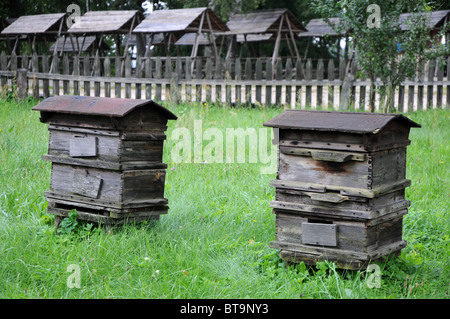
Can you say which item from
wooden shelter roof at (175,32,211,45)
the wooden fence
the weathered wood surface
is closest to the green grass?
the weathered wood surface

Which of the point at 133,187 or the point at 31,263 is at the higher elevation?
the point at 133,187

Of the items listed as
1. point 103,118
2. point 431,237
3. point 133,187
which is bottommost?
point 431,237

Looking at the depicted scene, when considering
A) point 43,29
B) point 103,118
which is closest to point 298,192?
point 103,118

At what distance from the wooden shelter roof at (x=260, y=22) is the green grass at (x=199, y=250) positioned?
1450 centimetres

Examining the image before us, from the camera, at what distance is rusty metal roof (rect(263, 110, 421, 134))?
13.6 feet

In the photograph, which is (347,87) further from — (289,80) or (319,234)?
(319,234)

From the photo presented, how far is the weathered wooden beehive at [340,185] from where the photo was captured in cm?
425

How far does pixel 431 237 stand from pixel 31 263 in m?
3.75

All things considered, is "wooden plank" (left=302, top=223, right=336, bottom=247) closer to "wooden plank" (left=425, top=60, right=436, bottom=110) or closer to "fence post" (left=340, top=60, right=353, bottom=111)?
"fence post" (left=340, top=60, right=353, bottom=111)

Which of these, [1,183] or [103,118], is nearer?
[103,118]

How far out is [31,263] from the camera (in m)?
4.67

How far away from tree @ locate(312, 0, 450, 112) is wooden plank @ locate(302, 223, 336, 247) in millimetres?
6444
